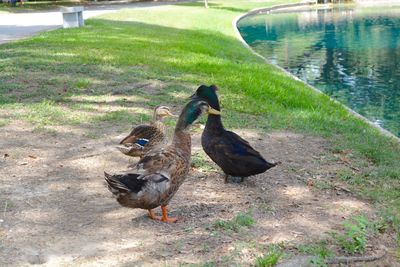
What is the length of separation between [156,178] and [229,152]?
142 cm

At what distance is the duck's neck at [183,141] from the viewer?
5.02m

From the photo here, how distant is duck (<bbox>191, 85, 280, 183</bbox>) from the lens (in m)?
5.94

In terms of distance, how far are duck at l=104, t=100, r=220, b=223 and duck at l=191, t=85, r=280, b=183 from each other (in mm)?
878

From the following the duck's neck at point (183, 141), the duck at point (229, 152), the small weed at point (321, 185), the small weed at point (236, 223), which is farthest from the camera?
the small weed at point (321, 185)

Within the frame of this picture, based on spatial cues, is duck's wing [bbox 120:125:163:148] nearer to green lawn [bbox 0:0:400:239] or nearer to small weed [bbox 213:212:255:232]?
small weed [bbox 213:212:255:232]

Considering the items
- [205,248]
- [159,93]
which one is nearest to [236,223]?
Result: [205,248]

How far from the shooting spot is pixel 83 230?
15.9ft

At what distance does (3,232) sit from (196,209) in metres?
1.58

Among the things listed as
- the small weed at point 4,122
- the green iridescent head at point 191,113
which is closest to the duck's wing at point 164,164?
the green iridescent head at point 191,113

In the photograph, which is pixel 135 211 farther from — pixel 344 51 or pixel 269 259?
pixel 344 51

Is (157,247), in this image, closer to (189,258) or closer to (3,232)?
(189,258)

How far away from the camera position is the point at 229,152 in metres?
5.98

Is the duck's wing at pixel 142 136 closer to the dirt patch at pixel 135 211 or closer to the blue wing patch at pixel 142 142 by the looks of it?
the blue wing patch at pixel 142 142

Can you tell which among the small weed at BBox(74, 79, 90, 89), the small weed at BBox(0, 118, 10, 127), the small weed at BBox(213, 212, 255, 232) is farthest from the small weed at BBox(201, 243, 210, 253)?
the small weed at BBox(74, 79, 90, 89)
